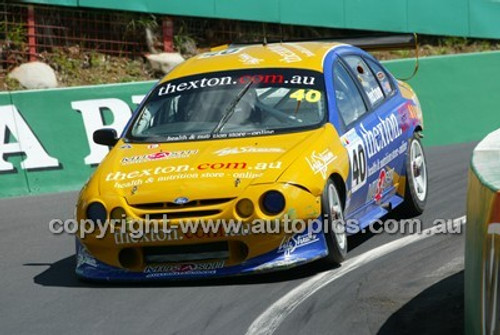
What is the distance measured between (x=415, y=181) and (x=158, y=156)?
270 centimetres

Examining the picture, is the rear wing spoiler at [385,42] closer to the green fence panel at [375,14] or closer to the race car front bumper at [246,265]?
the race car front bumper at [246,265]

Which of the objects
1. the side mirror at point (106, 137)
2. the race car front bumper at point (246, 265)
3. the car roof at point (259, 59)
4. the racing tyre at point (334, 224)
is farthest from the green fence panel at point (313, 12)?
the race car front bumper at point (246, 265)

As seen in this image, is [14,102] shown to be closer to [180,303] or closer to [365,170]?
[365,170]

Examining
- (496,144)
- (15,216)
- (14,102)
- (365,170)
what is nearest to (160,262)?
(365,170)

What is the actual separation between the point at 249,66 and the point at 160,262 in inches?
83.4

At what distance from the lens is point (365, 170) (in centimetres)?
906

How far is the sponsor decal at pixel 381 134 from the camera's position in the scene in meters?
9.24

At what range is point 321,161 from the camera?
8.23 meters

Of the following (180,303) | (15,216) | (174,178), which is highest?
(174,178)

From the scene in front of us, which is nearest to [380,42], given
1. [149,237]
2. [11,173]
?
[11,173]

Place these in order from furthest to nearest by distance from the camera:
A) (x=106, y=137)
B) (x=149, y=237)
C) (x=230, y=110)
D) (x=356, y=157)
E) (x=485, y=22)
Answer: (x=485, y=22) → (x=106, y=137) → (x=230, y=110) → (x=356, y=157) → (x=149, y=237)

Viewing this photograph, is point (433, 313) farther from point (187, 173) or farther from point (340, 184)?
point (187, 173)

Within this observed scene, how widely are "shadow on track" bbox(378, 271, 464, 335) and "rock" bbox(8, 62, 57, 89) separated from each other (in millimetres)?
10535

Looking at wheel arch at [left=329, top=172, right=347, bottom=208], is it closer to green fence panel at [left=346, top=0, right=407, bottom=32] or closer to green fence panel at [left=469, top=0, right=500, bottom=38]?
green fence panel at [left=346, top=0, right=407, bottom=32]
